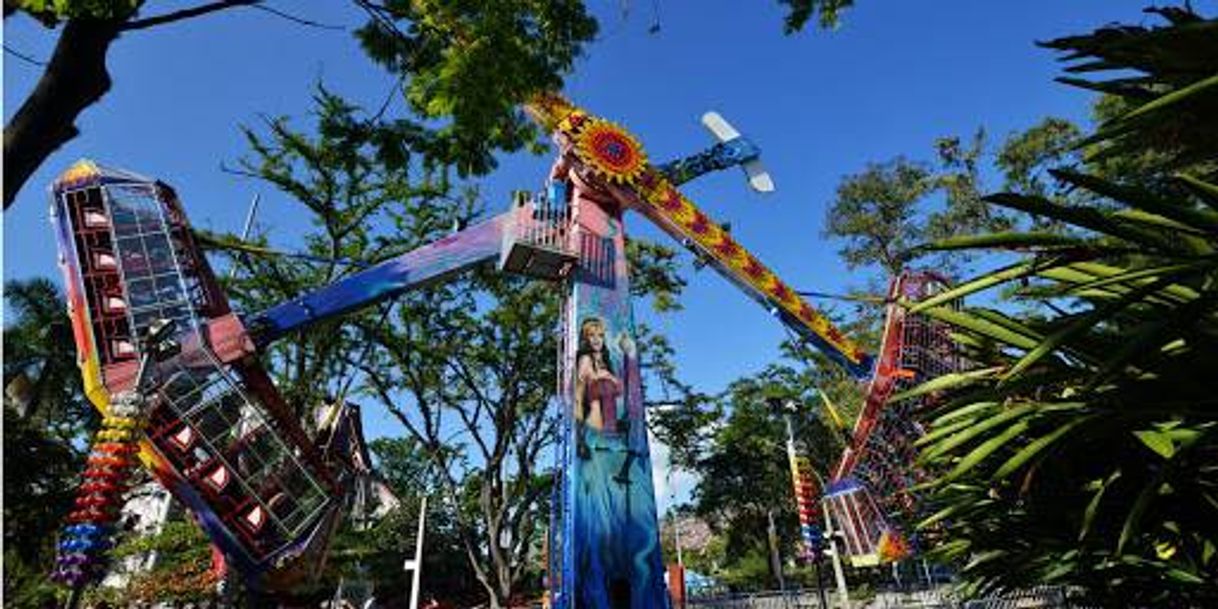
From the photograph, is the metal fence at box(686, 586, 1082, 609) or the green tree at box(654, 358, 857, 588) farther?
the green tree at box(654, 358, 857, 588)

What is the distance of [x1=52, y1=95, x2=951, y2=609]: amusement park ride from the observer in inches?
506

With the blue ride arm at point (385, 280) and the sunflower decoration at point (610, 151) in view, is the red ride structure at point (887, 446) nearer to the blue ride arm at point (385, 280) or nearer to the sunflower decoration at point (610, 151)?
the sunflower decoration at point (610, 151)

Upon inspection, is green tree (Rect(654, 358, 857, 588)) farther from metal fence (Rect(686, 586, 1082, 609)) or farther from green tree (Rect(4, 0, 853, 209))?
green tree (Rect(4, 0, 853, 209))

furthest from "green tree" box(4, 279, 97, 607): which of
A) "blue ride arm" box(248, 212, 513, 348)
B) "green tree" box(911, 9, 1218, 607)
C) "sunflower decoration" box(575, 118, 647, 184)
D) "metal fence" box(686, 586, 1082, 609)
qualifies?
"metal fence" box(686, 586, 1082, 609)

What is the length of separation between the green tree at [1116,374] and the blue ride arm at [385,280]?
42.5ft

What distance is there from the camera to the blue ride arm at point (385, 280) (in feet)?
49.4

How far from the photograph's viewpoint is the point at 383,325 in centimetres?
2202

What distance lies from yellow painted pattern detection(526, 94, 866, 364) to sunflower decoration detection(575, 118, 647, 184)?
0.11 m

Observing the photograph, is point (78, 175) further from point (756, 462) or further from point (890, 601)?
point (756, 462)

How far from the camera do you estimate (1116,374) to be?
321cm

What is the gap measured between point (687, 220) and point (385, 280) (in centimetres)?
775

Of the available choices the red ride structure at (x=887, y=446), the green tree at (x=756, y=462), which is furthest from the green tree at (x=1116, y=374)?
the green tree at (x=756, y=462)

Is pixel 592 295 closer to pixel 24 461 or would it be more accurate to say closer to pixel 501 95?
pixel 501 95

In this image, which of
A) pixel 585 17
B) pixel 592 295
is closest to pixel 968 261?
pixel 592 295
